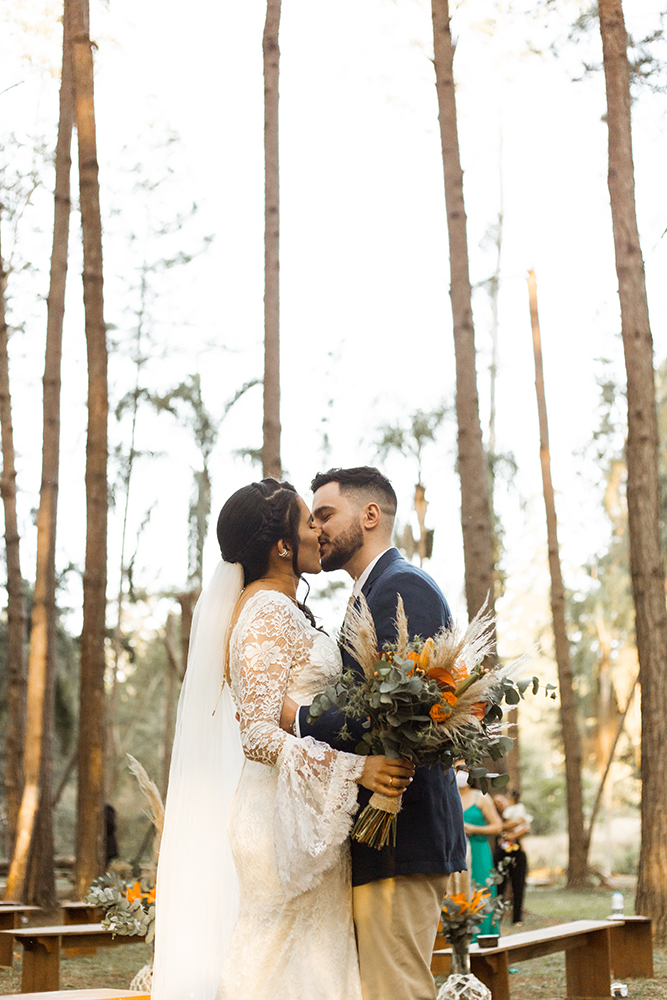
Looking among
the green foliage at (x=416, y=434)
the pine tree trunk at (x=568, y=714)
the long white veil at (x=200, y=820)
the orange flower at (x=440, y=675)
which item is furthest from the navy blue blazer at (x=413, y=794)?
the green foliage at (x=416, y=434)

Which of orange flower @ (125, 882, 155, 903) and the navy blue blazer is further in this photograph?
orange flower @ (125, 882, 155, 903)

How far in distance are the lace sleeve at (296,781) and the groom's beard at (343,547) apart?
496 millimetres

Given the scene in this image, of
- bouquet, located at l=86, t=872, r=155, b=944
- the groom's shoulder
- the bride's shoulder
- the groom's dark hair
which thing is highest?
the groom's dark hair

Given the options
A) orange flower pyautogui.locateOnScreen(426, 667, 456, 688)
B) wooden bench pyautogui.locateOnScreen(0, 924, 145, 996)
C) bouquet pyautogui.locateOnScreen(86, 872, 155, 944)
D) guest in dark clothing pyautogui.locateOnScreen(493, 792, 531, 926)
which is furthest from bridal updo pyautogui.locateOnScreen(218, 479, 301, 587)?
guest in dark clothing pyautogui.locateOnScreen(493, 792, 531, 926)

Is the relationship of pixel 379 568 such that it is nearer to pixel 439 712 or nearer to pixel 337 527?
pixel 337 527

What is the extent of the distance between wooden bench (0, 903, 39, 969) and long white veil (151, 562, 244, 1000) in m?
4.99

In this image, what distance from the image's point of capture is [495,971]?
19.7 ft

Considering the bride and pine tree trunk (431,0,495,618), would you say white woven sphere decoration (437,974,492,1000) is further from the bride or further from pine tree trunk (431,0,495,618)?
the bride

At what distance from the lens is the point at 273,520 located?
3.28m

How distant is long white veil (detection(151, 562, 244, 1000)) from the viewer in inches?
129

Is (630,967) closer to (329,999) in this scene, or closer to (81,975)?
(81,975)

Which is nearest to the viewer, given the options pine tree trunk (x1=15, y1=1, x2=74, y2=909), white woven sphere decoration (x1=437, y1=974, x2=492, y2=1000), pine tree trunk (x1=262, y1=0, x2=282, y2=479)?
white woven sphere decoration (x1=437, y1=974, x2=492, y2=1000)

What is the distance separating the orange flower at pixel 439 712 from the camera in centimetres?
267

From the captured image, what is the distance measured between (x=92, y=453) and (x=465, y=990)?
17.0 ft
